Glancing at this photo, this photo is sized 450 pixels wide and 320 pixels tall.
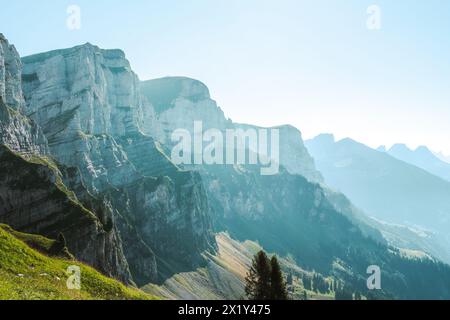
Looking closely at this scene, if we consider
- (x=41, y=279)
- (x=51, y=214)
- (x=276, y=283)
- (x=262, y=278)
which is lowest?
(x=51, y=214)

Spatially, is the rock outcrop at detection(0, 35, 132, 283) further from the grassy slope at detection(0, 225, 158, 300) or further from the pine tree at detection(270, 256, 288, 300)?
the pine tree at detection(270, 256, 288, 300)

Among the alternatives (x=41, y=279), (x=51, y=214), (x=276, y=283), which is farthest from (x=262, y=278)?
(x=51, y=214)

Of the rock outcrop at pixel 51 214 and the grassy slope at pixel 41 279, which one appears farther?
the rock outcrop at pixel 51 214

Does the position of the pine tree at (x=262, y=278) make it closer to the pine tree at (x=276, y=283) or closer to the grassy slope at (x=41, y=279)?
the pine tree at (x=276, y=283)

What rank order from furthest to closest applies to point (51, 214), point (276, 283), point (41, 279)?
point (51, 214) < point (276, 283) < point (41, 279)

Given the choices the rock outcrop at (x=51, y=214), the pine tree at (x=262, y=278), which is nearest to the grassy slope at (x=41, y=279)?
the pine tree at (x=262, y=278)

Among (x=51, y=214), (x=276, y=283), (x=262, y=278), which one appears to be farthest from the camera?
(x=51, y=214)

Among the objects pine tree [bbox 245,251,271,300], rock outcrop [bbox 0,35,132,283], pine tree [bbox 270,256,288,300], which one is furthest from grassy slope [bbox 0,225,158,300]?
rock outcrop [bbox 0,35,132,283]

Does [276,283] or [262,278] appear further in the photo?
[262,278]

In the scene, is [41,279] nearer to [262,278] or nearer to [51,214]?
[262,278]

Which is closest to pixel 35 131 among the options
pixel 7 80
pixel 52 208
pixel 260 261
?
pixel 7 80
